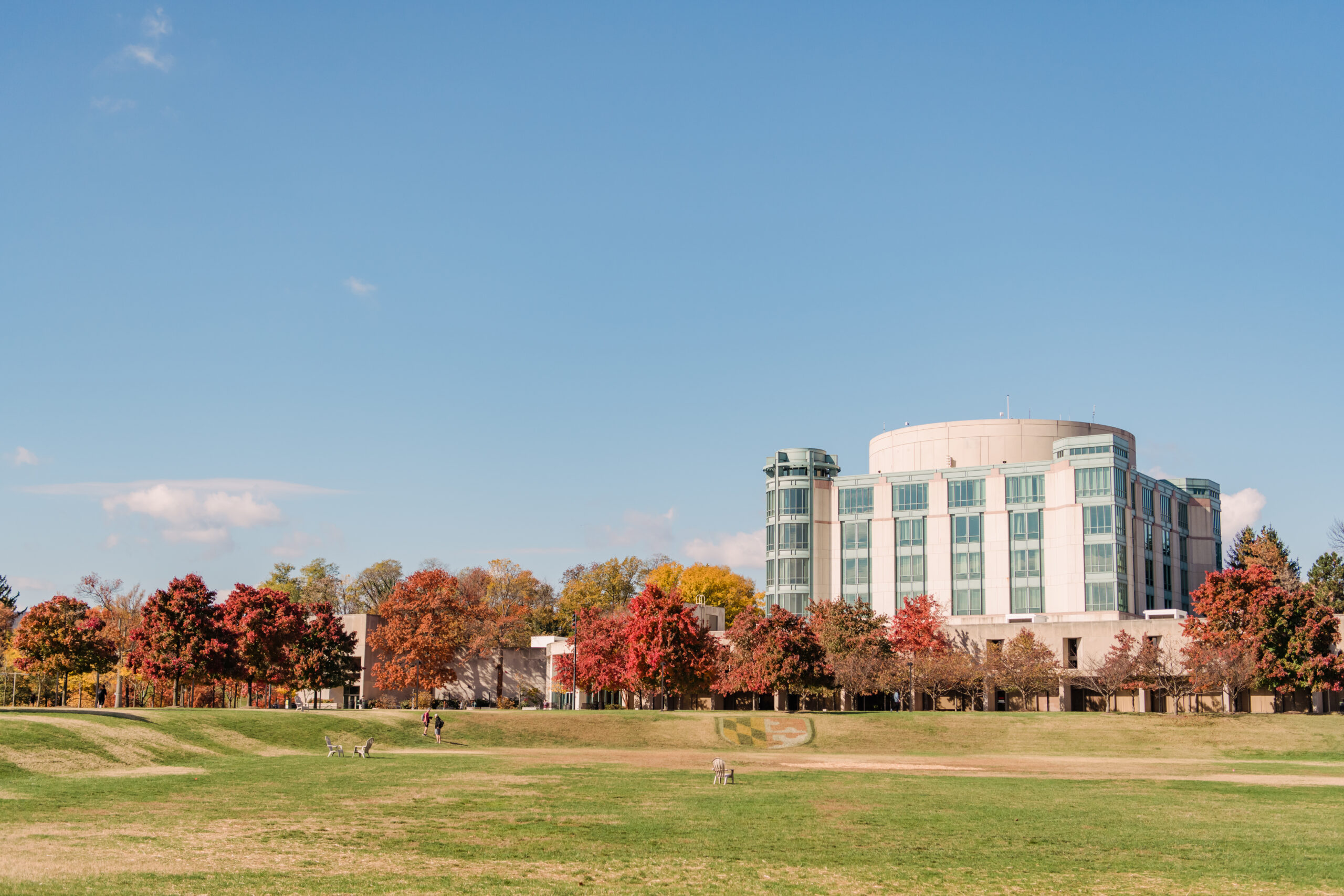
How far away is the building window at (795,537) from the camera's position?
438 feet

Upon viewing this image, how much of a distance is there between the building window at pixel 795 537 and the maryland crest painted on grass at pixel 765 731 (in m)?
57.4

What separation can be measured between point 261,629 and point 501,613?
4936 centimetres

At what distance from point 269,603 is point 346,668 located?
36.9ft

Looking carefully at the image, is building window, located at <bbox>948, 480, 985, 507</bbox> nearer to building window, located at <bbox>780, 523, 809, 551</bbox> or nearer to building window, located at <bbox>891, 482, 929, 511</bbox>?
building window, located at <bbox>891, 482, 929, 511</bbox>

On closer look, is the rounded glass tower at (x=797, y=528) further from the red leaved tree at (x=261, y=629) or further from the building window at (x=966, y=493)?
the red leaved tree at (x=261, y=629)

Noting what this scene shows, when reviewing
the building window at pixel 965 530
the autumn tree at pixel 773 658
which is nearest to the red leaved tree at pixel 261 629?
the autumn tree at pixel 773 658

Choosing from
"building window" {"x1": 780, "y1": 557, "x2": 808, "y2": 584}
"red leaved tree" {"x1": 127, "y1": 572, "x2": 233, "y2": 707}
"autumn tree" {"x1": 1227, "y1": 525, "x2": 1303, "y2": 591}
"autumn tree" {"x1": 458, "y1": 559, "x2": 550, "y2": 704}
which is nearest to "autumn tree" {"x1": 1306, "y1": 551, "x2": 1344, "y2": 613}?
"autumn tree" {"x1": 1227, "y1": 525, "x2": 1303, "y2": 591}

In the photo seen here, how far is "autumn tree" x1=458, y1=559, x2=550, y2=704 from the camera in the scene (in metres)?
104

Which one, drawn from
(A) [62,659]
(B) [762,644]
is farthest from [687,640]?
(A) [62,659]

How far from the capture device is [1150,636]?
8931 cm

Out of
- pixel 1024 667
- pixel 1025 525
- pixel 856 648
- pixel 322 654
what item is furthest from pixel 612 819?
pixel 1025 525

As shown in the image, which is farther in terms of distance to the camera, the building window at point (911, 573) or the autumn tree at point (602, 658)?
the building window at point (911, 573)

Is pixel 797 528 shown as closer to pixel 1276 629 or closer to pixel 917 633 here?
pixel 917 633

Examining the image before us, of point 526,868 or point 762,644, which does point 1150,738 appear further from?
point 526,868
